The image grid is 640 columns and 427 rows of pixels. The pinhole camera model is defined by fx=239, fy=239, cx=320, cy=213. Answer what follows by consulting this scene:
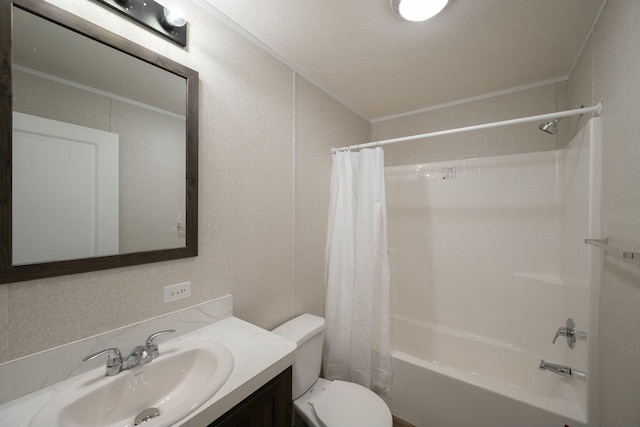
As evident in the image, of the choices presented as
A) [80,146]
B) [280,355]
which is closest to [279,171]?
[80,146]

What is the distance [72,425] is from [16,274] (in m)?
0.45

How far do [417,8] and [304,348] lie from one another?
1.86m

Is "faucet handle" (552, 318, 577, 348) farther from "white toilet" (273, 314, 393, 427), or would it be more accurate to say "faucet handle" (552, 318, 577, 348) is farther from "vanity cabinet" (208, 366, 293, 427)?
"vanity cabinet" (208, 366, 293, 427)

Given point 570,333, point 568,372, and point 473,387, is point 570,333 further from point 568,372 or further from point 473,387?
point 473,387

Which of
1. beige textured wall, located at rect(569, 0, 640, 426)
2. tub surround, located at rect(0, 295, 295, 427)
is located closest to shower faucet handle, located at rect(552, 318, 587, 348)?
beige textured wall, located at rect(569, 0, 640, 426)

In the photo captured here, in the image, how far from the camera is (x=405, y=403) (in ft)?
5.41

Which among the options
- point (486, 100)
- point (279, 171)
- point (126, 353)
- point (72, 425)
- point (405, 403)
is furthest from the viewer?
point (486, 100)

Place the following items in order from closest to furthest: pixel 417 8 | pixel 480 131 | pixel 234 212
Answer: pixel 417 8 < pixel 234 212 < pixel 480 131

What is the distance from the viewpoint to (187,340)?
102 cm

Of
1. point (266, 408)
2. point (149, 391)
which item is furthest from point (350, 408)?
point (149, 391)

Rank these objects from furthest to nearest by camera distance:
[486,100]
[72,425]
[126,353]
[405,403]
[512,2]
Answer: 1. [486,100]
2. [405,403]
3. [512,2]
4. [126,353]
5. [72,425]

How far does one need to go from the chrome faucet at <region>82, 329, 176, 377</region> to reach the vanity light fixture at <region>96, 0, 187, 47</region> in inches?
47.4

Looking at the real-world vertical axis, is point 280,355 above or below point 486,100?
below

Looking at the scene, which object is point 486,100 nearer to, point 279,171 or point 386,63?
point 386,63
